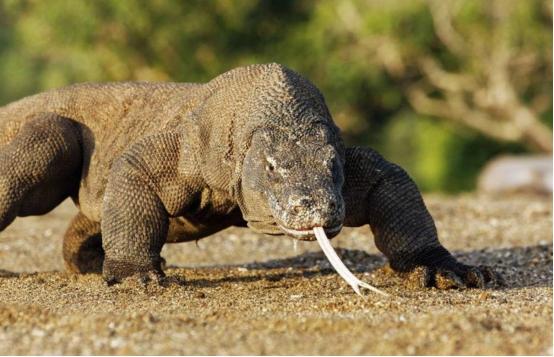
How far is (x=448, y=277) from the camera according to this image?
654cm

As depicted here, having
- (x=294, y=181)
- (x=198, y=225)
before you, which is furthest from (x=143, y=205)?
(x=294, y=181)

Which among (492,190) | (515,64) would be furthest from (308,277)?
(515,64)

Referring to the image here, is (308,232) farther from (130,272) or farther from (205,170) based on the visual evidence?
(130,272)

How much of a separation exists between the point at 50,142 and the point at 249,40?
18.4 meters

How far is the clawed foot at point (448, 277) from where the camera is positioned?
6520 millimetres

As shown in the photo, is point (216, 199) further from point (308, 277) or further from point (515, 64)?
point (515, 64)

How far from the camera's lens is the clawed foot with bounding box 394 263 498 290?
6.52m

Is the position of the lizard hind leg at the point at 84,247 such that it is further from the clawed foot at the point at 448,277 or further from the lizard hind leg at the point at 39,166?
the clawed foot at the point at 448,277

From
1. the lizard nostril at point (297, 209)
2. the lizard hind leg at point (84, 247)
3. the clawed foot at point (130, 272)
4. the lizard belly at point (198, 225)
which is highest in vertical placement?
the lizard nostril at point (297, 209)

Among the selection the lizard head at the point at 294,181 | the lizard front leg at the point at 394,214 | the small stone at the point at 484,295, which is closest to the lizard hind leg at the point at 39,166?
the lizard head at the point at 294,181

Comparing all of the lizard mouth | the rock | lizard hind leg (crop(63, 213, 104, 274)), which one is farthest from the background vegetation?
the lizard mouth

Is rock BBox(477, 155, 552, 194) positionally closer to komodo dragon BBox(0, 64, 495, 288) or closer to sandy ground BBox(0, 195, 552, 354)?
sandy ground BBox(0, 195, 552, 354)

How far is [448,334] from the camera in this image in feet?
15.2

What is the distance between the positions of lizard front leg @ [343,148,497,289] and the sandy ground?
0.23 metres
